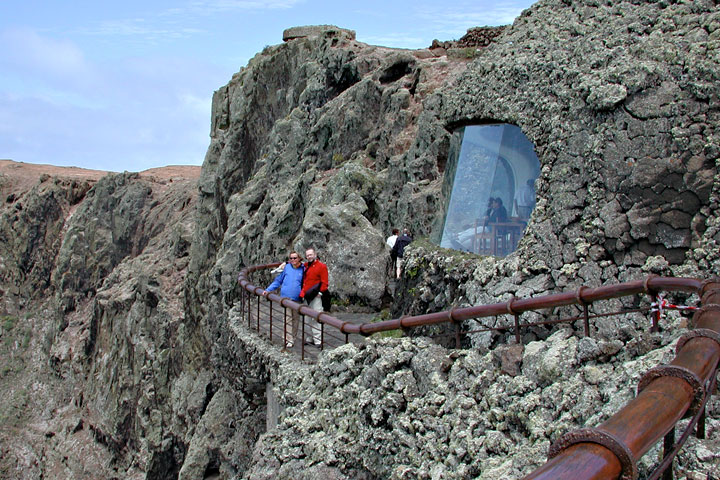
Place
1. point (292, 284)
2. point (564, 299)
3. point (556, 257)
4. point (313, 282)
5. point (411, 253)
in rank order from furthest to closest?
1. point (292, 284)
2. point (313, 282)
3. point (411, 253)
4. point (556, 257)
5. point (564, 299)

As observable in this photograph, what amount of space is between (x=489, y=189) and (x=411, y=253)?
4.50 feet

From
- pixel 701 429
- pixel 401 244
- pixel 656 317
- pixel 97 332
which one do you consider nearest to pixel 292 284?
pixel 401 244

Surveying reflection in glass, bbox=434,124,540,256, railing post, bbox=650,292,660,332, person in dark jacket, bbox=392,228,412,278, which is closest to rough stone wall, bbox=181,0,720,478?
railing post, bbox=650,292,660,332

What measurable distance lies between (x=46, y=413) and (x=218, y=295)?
1692 centimetres

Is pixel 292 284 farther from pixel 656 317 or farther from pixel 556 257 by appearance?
pixel 656 317

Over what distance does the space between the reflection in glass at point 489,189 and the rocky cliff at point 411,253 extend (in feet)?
0.96

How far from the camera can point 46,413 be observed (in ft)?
98.0

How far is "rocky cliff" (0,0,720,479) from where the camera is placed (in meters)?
4.28

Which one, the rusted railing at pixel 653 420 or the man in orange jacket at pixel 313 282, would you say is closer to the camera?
the rusted railing at pixel 653 420

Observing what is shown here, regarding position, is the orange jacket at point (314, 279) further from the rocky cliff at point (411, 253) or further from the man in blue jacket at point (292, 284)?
the rocky cliff at point (411, 253)

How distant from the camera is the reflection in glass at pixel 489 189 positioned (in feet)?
Result: 23.1

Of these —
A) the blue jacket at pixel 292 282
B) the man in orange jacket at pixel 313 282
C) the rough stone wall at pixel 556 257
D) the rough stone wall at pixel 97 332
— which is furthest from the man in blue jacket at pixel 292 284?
the rough stone wall at pixel 97 332

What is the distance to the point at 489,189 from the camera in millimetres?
7613

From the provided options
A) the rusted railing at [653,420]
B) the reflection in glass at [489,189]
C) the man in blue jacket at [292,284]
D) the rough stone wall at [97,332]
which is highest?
the reflection in glass at [489,189]
